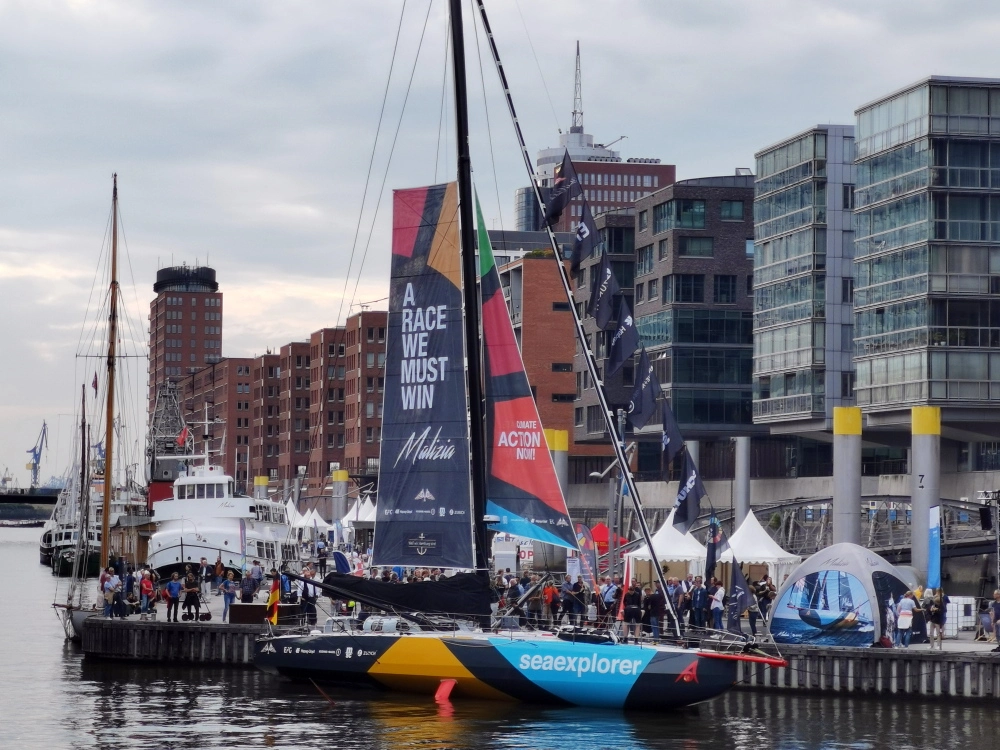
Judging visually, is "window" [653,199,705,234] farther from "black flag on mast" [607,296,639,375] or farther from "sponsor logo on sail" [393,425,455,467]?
"sponsor logo on sail" [393,425,455,467]

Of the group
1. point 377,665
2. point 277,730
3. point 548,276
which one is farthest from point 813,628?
point 548,276

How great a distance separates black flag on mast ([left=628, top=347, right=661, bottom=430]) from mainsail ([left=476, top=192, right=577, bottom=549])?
2.24 metres

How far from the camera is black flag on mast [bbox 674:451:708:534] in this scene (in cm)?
3647

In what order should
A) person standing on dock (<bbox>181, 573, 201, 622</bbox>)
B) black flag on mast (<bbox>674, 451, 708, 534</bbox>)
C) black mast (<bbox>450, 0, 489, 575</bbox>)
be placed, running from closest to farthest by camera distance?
black flag on mast (<bbox>674, 451, 708, 534</bbox>)
black mast (<bbox>450, 0, 489, 575</bbox>)
person standing on dock (<bbox>181, 573, 201, 622</bbox>)

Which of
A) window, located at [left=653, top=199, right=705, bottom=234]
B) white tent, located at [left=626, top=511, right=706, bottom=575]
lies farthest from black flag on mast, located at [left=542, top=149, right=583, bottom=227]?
window, located at [left=653, top=199, right=705, bottom=234]

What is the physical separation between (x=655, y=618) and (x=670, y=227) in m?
65.6

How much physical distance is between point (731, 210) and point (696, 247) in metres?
3.37

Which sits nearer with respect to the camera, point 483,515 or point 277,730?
point 277,730

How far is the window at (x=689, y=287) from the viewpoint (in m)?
104

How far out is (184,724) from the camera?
35219 mm

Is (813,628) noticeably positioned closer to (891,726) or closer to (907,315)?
(891,726)

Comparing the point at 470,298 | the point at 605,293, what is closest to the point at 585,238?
the point at 605,293

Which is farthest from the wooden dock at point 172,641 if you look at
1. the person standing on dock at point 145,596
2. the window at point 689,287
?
the window at point 689,287

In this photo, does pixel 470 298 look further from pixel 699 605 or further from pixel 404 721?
pixel 699 605
